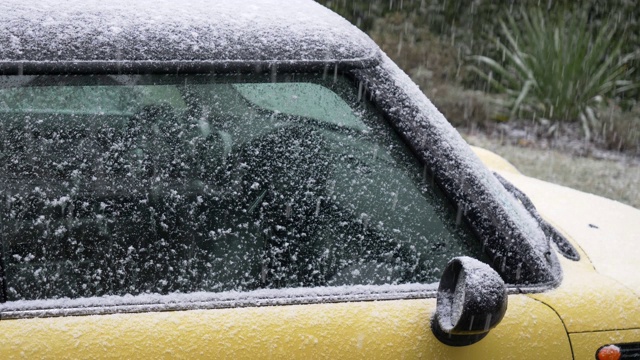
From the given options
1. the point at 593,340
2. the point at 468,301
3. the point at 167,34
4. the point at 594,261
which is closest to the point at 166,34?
the point at 167,34

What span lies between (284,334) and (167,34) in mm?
691

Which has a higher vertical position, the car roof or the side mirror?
the car roof

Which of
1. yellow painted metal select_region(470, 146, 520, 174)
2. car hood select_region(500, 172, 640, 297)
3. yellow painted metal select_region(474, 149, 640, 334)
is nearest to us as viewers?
yellow painted metal select_region(474, 149, 640, 334)

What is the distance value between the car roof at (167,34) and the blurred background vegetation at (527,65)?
20.0 feet

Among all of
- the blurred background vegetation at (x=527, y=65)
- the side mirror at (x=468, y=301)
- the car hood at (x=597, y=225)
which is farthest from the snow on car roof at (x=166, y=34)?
the blurred background vegetation at (x=527, y=65)

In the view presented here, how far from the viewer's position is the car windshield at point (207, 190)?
142 centimetres

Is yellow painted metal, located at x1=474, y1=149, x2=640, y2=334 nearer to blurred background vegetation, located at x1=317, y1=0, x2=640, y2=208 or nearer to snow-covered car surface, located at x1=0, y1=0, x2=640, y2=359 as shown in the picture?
snow-covered car surface, located at x1=0, y1=0, x2=640, y2=359

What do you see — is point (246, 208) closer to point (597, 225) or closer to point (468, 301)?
point (468, 301)

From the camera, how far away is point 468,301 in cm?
134

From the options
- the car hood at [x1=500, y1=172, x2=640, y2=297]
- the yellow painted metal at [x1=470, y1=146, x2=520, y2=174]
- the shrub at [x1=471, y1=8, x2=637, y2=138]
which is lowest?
the shrub at [x1=471, y1=8, x2=637, y2=138]

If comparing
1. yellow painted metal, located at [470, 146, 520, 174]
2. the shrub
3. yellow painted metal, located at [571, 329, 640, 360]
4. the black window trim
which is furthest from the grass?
the black window trim

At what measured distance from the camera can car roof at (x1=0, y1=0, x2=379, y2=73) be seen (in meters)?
1.44

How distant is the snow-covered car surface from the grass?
191 inches

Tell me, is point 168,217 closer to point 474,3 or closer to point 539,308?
point 539,308
